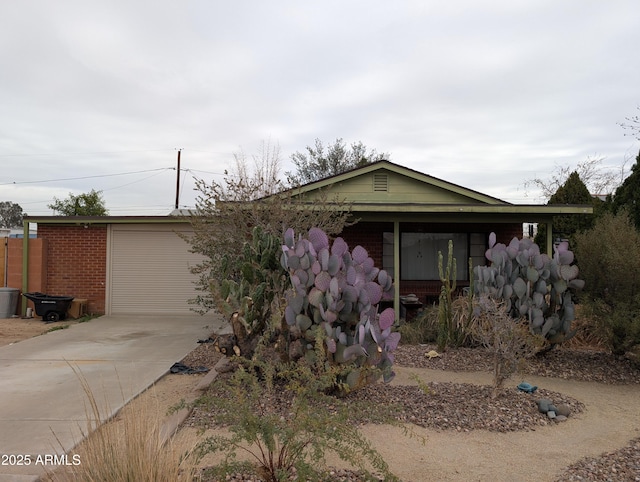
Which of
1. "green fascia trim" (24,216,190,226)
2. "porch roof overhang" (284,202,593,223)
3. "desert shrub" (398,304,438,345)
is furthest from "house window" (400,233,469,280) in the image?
"green fascia trim" (24,216,190,226)

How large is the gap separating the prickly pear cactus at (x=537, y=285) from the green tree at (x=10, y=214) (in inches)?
3000

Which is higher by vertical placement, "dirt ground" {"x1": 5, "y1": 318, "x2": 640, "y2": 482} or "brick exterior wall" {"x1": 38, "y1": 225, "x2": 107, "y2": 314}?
"brick exterior wall" {"x1": 38, "y1": 225, "x2": 107, "y2": 314}

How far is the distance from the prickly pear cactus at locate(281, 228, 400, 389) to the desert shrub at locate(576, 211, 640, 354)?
3339mm

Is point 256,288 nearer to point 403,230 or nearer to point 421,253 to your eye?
point 403,230

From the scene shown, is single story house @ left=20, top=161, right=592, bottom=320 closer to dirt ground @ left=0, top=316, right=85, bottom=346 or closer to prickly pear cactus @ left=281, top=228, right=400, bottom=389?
dirt ground @ left=0, top=316, right=85, bottom=346

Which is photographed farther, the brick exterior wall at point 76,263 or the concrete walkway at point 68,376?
the brick exterior wall at point 76,263

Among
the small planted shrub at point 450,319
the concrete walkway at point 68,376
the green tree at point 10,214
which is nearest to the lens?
the concrete walkway at point 68,376

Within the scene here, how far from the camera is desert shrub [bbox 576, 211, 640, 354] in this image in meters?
6.70

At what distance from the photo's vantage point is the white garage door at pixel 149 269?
13.7m

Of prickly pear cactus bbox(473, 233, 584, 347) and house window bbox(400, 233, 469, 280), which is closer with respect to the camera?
prickly pear cactus bbox(473, 233, 584, 347)

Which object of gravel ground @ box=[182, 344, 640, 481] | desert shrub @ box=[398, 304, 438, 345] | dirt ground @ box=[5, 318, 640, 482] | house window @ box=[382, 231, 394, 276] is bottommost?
dirt ground @ box=[5, 318, 640, 482]

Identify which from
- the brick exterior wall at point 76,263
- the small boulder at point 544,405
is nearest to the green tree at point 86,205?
the brick exterior wall at point 76,263

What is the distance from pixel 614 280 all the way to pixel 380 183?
686 centimetres

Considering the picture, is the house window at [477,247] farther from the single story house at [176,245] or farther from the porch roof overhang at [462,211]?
the porch roof overhang at [462,211]
